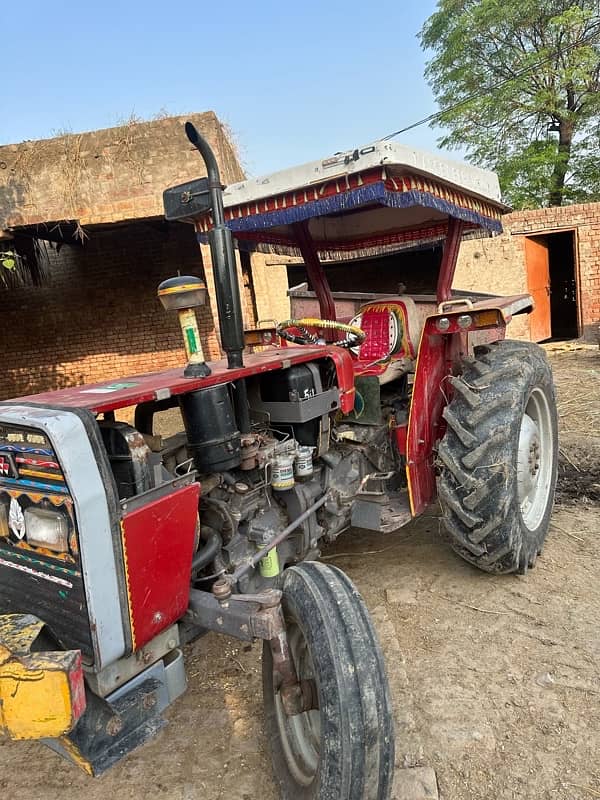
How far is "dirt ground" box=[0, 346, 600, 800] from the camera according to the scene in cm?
179

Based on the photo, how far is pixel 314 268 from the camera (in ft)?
12.5

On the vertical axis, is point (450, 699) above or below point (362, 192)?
below

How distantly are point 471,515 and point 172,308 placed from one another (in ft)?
5.39

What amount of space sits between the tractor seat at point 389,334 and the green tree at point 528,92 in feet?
49.5

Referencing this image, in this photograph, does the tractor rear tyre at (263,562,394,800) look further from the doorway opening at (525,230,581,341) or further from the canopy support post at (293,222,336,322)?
the doorway opening at (525,230,581,341)

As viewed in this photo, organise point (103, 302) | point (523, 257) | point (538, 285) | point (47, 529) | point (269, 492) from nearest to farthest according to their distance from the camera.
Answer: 1. point (47, 529)
2. point (269, 492)
3. point (103, 302)
4. point (523, 257)
5. point (538, 285)

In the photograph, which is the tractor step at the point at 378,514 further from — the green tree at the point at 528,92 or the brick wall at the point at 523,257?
the green tree at the point at 528,92

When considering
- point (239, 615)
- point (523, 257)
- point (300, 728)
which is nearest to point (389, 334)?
point (239, 615)

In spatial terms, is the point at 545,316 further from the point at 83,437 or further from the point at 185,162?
the point at 83,437

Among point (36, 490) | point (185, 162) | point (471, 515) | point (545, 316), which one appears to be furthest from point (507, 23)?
point (36, 490)

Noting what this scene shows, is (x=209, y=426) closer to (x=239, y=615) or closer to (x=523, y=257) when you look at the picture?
(x=239, y=615)

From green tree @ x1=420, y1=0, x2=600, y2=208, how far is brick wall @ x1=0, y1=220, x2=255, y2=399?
482 inches

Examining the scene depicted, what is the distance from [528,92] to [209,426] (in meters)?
18.5

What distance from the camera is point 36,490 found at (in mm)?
1549
